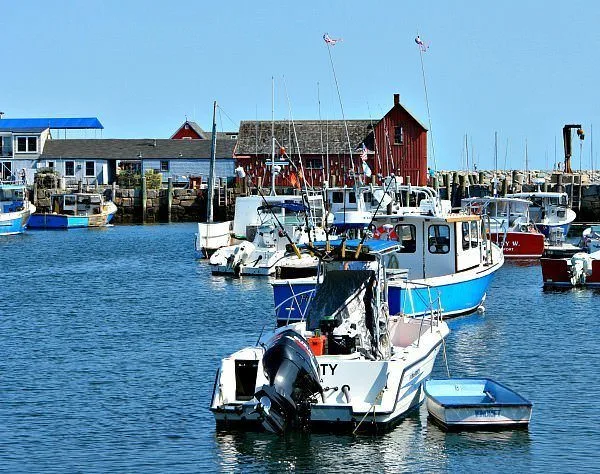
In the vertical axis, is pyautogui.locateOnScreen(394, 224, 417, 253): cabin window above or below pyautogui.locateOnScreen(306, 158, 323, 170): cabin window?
below

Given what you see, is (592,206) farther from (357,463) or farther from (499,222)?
(357,463)

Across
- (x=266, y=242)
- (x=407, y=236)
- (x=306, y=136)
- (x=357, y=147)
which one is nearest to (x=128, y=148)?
(x=306, y=136)

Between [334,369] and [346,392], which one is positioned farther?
[334,369]

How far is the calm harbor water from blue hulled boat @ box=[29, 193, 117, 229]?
3830 cm

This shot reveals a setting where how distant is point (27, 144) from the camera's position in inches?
3957

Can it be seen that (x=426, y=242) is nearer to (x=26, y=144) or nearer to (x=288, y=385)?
(x=288, y=385)

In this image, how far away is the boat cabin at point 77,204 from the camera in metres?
89.1

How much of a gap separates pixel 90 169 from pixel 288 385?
3281 inches

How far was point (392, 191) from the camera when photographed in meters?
50.0

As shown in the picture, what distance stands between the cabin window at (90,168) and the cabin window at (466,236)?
6983 centimetres

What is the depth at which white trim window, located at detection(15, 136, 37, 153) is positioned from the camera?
10038 centimetres

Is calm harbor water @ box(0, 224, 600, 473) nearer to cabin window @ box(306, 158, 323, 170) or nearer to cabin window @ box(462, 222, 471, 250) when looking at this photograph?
cabin window @ box(462, 222, 471, 250)

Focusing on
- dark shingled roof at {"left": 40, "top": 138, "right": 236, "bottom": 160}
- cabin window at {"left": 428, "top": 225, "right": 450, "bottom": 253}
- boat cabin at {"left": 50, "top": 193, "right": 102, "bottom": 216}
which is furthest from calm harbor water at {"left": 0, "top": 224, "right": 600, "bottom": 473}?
dark shingled roof at {"left": 40, "top": 138, "right": 236, "bottom": 160}

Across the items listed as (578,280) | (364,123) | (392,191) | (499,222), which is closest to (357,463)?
(578,280)
